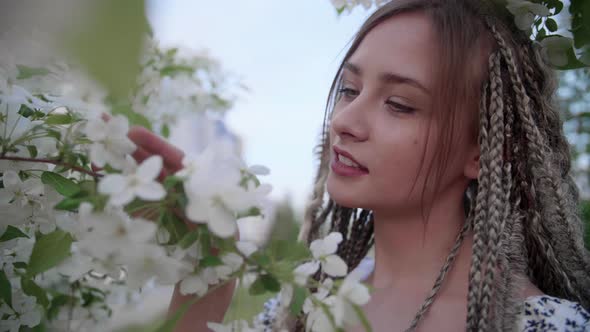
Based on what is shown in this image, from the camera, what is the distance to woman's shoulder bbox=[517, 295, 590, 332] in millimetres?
840

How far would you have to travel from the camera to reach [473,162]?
1.05 metres

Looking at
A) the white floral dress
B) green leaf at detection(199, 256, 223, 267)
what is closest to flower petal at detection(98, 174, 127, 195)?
green leaf at detection(199, 256, 223, 267)

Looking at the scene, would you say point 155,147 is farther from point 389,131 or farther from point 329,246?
point 389,131

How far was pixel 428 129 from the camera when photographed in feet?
3.11

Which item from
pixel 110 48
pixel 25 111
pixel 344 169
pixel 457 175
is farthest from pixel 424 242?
pixel 110 48

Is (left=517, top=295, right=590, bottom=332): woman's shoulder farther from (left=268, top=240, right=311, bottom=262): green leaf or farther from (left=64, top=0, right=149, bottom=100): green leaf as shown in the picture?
(left=64, top=0, right=149, bottom=100): green leaf

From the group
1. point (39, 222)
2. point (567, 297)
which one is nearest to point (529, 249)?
point (567, 297)

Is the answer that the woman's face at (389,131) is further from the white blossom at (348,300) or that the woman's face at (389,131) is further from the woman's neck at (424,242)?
the white blossom at (348,300)

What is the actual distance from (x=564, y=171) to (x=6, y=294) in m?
1.15

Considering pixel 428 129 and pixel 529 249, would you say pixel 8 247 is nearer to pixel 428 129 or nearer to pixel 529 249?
pixel 428 129

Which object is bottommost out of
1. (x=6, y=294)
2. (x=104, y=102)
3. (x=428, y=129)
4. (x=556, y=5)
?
(x=6, y=294)

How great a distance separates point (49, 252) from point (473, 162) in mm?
851

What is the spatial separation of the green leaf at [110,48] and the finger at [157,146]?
0.41 m

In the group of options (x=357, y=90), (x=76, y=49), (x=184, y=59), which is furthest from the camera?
(x=184, y=59)
